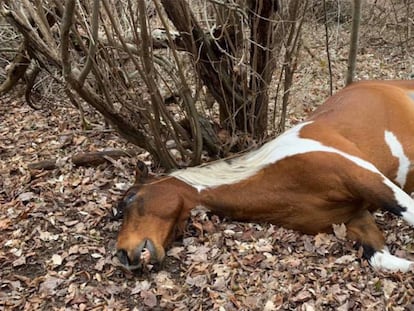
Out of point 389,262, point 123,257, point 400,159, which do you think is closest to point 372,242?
point 389,262

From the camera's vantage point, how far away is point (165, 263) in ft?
11.1

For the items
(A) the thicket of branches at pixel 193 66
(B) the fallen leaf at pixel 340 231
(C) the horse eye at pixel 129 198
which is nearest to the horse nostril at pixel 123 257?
(C) the horse eye at pixel 129 198

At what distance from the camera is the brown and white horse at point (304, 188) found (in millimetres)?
3416

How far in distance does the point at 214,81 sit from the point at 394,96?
54.2 inches

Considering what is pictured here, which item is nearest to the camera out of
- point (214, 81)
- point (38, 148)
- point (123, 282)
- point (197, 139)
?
point (123, 282)

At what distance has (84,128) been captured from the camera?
17.7 feet

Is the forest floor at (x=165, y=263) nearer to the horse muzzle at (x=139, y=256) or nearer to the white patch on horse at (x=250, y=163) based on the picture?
the horse muzzle at (x=139, y=256)

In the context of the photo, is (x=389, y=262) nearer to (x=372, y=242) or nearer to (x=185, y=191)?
(x=372, y=242)

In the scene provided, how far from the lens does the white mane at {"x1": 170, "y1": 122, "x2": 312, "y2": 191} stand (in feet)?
12.3

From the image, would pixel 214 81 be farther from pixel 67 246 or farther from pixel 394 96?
pixel 67 246

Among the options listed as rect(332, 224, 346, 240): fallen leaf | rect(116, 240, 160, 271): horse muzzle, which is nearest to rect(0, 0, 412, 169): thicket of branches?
rect(116, 240, 160, 271): horse muzzle

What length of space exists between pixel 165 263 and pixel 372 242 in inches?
49.7

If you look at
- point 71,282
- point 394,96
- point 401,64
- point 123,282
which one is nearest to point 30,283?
point 71,282

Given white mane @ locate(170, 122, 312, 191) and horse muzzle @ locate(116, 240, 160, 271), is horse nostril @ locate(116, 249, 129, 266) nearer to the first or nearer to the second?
horse muzzle @ locate(116, 240, 160, 271)
